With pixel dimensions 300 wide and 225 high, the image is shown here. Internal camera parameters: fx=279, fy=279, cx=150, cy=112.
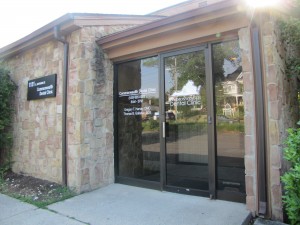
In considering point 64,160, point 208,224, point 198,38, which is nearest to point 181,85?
point 198,38

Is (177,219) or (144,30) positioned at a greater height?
(144,30)

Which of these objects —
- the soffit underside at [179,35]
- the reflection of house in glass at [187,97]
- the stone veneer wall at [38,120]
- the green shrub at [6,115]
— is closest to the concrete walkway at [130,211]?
the stone veneer wall at [38,120]

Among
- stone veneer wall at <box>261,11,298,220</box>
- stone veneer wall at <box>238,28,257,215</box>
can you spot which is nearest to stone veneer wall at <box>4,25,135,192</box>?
stone veneer wall at <box>238,28,257,215</box>

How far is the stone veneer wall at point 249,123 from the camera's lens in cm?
364

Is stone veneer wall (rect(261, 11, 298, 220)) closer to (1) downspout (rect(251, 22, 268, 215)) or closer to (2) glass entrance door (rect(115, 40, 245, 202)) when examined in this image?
(1) downspout (rect(251, 22, 268, 215))

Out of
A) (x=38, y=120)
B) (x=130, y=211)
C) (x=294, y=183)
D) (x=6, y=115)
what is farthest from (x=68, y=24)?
(x=294, y=183)

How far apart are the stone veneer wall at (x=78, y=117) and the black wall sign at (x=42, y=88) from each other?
115 millimetres

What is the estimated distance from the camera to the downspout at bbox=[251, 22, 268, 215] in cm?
348

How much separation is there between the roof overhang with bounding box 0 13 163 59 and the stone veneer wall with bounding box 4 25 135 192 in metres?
0.11

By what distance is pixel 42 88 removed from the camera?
5.92m

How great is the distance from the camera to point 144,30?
180 inches

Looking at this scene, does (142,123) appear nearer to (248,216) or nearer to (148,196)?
(148,196)

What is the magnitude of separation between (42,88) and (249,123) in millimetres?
4277

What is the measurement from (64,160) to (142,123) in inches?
62.9
